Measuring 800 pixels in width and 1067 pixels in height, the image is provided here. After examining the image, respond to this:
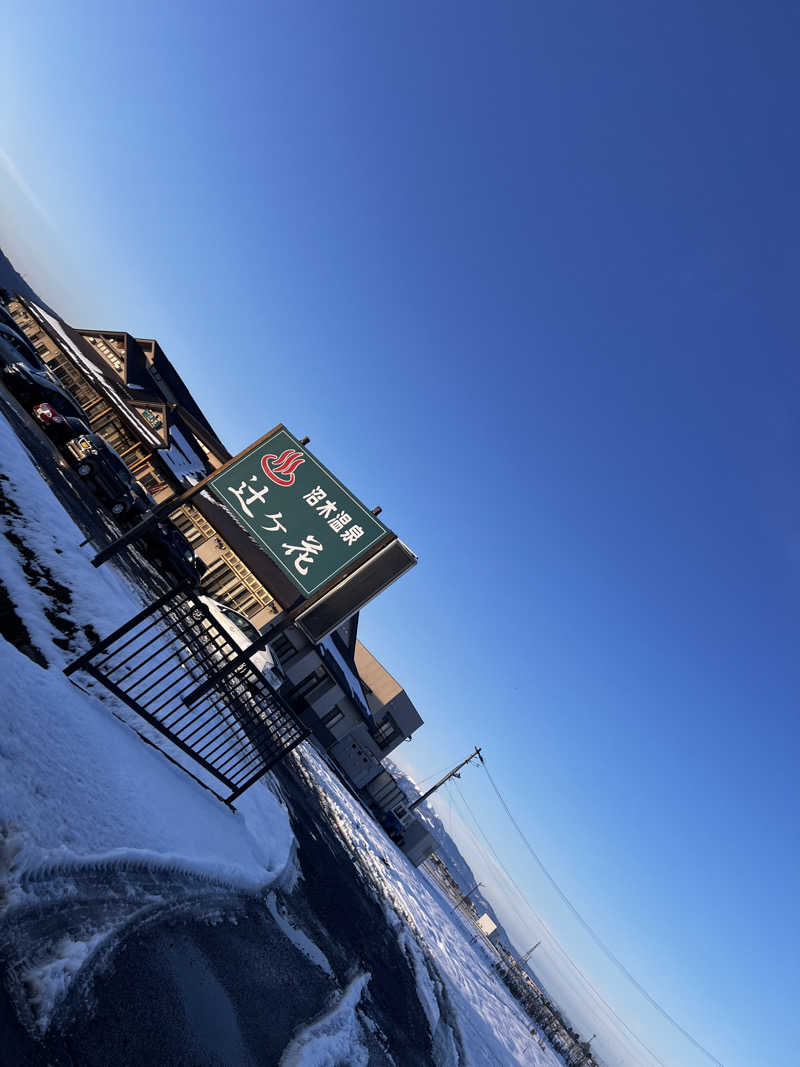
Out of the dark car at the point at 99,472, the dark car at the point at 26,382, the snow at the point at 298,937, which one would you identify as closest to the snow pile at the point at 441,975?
the snow at the point at 298,937

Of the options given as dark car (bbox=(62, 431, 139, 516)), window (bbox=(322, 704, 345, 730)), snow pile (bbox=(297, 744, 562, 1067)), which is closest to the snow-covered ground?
snow pile (bbox=(297, 744, 562, 1067))

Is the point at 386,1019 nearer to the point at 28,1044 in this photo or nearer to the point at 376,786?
the point at 28,1044

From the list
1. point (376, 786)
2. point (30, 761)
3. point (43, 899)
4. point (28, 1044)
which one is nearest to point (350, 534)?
point (30, 761)

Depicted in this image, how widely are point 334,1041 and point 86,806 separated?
13.7ft

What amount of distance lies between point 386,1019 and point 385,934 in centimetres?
329

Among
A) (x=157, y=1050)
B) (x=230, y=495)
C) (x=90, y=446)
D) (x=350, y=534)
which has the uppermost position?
(x=350, y=534)

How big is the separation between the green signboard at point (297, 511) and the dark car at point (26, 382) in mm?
14129

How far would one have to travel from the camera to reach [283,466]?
8805 millimetres

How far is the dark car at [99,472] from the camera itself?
17.2 meters

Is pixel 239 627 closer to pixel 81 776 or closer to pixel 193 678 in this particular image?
pixel 193 678

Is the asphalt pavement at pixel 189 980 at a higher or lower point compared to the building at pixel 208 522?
lower

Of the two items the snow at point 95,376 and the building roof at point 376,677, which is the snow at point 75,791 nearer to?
the snow at point 95,376

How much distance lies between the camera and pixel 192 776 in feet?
23.7

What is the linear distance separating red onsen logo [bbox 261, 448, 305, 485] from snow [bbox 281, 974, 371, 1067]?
6898mm
